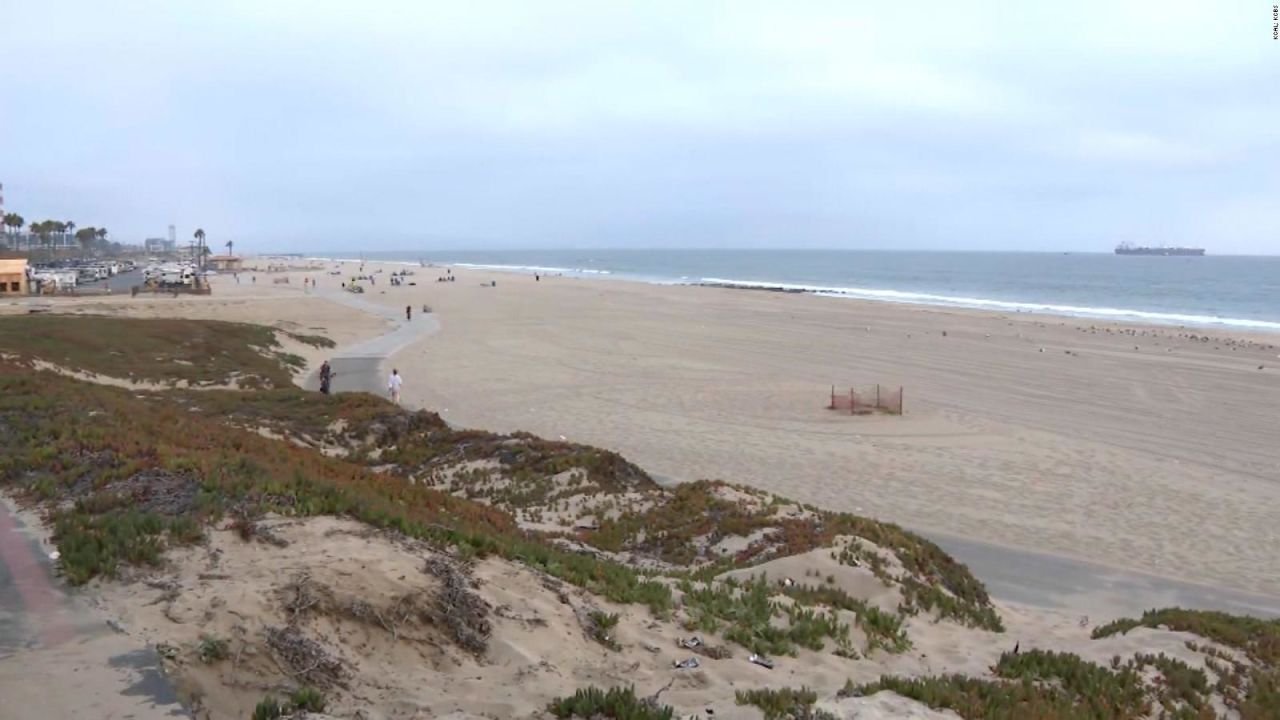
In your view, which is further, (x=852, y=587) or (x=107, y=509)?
(x=852, y=587)

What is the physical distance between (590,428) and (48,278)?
55.0 meters

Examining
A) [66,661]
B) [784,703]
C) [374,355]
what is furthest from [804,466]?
[374,355]

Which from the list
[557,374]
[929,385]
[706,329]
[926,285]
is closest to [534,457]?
[557,374]

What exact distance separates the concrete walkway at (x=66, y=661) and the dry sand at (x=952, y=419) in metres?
12.3

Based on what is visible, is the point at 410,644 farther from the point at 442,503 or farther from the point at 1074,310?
the point at 1074,310

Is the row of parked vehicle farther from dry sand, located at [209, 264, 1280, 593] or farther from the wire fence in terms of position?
the wire fence

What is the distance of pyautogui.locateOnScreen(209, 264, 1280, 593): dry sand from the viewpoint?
615 inches

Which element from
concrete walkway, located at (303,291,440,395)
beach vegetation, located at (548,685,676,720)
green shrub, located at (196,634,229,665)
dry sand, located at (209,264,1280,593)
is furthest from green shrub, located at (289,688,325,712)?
concrete walkway, located at (303,291,440,395)

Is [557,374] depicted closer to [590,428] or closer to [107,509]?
[590,428]

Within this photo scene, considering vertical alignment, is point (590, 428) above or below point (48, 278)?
below

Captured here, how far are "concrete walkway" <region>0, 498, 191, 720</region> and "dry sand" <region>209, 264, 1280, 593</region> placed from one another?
40.5 ft

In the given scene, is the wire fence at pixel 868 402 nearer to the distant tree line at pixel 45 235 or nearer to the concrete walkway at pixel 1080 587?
the concrete walkway at pixel 1080 587

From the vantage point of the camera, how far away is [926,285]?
112 metres

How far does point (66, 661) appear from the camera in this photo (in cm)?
540
